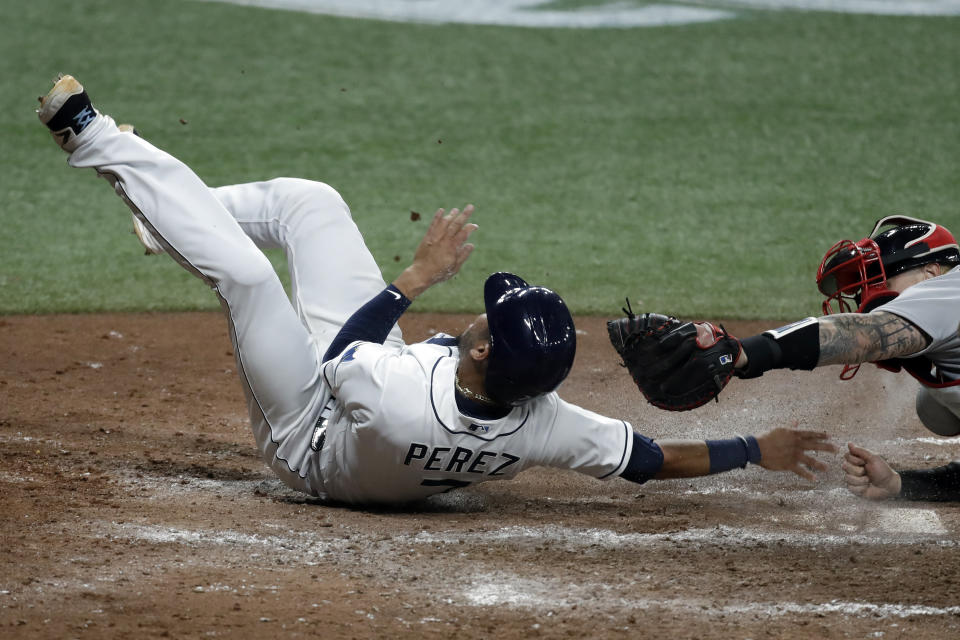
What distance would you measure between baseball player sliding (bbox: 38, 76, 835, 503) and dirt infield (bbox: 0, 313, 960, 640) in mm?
180

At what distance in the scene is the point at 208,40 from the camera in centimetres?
1083

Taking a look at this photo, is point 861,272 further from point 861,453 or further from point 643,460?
point 643,460

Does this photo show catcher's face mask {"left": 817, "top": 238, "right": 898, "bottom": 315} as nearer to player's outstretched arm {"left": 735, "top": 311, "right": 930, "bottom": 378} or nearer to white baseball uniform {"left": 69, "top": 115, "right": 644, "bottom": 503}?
player's outstretched arm {"left": 735, "top": 311, "right": 930, "bottom": 378}

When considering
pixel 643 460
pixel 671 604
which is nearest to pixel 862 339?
pixel 643 460

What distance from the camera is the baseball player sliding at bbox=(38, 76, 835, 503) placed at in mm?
2988

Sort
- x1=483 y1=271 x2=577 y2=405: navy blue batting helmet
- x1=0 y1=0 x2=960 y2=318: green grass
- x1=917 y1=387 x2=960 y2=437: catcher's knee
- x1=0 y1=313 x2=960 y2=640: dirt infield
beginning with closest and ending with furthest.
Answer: x1=0 y1=313 x2=960 y2=640: dirt infield < x1=483 y1=271 x2=577 y2=405: navy blue batting helmet < x1=917 y1=387 x2=960 y2=437: catcher's knee < x1=0 y1=0 x2=960 y2=318: green grass

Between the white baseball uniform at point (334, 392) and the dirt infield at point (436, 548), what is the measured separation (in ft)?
0.52

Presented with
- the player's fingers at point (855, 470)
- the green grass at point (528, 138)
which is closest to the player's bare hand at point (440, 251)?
the player's fingers at point (855, 470)

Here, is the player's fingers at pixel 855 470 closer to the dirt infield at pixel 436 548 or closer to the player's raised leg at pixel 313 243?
the dirt infield at pixel 436 548

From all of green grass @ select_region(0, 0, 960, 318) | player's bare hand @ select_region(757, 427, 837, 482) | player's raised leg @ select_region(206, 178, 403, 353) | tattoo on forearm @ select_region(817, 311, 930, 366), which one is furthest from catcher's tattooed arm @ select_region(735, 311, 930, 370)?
green grass @ select_region(0, 0, 960, 318)

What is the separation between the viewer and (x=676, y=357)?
3059 mm

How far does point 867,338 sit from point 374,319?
1.41 metres

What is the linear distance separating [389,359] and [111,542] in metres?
0.87

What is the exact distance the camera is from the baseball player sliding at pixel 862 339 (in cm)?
307
